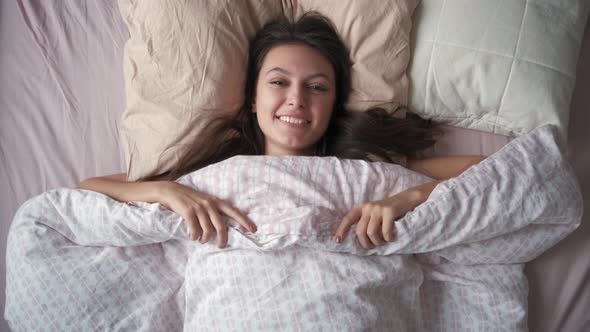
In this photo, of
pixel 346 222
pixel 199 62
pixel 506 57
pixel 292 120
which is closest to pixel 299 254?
pixel 346 222

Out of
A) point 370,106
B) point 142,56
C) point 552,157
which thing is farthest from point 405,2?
point 142,56

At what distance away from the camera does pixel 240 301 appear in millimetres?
1020

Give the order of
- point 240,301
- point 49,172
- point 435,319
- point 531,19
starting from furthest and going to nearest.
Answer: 1. point 49,172
2. point 531,19
3. point 435,319
4. point 240,301

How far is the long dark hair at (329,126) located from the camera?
4.28 ft

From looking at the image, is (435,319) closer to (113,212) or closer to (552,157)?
(552,157)

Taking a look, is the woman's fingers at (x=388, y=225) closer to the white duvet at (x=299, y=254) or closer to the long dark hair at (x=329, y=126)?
the white duvet at (x=299, y=254)

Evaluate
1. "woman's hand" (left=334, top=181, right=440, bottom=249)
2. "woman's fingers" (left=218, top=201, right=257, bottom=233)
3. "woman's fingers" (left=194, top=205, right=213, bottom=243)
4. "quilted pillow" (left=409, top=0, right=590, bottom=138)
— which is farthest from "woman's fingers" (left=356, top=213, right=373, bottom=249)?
"quilted pillow" (left=409, top=0, right=590, bottom=138)

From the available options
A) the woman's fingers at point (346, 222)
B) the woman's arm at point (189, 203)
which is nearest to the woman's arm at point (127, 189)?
the woman's arm at point (189, 203)

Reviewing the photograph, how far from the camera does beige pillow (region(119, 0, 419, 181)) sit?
1.26 m

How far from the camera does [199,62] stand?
4.13ft

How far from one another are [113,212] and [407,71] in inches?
33.8

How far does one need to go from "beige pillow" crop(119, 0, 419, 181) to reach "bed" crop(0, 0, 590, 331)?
0.46 feet

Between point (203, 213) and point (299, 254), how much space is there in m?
0.24

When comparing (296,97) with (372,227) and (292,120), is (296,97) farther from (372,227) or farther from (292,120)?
(372,227)
